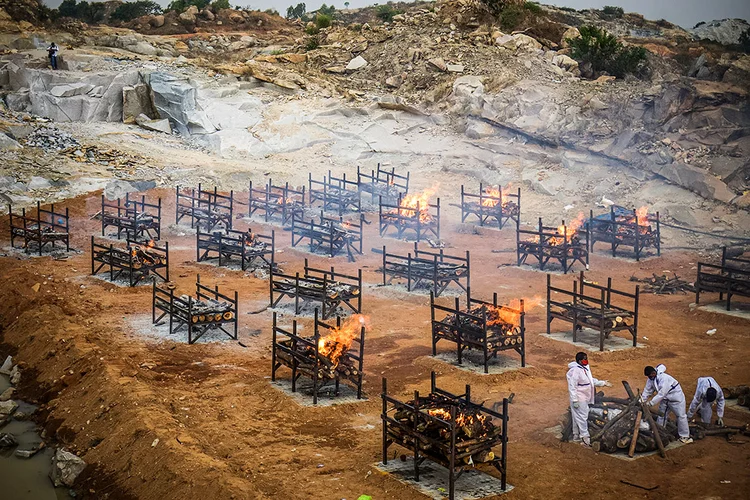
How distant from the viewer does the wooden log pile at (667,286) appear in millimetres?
28969

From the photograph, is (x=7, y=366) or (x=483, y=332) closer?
(x=483, y=332)

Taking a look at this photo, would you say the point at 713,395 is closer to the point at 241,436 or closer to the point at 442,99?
the point at 241,436

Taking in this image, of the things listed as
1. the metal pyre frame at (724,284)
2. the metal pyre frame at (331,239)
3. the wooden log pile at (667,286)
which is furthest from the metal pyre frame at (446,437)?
the metal pyre frame at (331,239)

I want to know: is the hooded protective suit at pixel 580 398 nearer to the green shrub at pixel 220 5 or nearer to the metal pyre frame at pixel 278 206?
the metal pyre frame at pixel 278 206

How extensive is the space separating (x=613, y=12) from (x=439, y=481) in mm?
84550

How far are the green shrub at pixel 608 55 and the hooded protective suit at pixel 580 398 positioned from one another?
43955mm

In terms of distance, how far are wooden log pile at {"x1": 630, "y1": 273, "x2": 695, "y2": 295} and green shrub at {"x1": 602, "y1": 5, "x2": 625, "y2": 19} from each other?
64416mm

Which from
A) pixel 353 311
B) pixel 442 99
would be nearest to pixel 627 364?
pixel 353 311

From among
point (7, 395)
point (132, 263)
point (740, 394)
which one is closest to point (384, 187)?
point (132, 263)

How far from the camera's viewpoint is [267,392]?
60.8ft

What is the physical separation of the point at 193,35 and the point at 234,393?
66.9m

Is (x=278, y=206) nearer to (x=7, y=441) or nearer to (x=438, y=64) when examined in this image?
(x=438, y=64)

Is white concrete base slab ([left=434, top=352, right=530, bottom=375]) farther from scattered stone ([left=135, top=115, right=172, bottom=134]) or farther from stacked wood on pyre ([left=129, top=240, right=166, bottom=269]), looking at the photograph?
scattered stone ([left=135, top=115, right=172, bottom=134])

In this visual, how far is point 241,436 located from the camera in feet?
53.3
